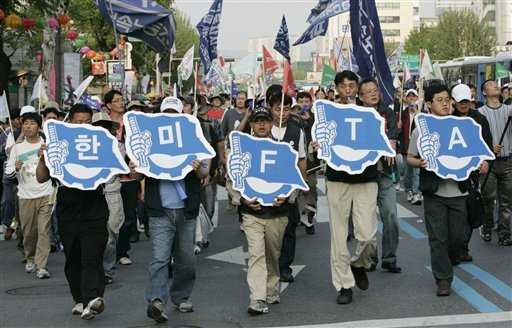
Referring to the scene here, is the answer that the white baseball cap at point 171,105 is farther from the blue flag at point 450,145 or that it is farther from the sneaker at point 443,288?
the sneaker at point 443,288

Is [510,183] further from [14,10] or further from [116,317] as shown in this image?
[14,10]

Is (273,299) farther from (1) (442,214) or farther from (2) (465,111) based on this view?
(2) (465,111)

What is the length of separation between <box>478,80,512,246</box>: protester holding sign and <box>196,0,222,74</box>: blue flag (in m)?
7.62

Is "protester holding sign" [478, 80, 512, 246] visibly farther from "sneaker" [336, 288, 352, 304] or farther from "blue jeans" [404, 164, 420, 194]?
"blue jeans" [404, 164, 420, 194]

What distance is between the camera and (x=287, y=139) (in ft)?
28.1

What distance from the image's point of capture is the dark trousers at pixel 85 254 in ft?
24.3

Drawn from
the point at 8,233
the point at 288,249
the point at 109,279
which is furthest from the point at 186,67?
the point at 288,249

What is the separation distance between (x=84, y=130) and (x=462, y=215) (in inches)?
132

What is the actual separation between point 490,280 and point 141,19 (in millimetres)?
6980

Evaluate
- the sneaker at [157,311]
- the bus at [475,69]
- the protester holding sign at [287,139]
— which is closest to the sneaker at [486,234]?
the protester holding sign at [287,139]

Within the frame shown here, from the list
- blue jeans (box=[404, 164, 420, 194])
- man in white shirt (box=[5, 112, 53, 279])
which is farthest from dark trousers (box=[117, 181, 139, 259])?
blue jeans (box=[404, 164, 420, 194])

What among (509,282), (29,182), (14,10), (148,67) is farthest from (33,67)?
(509,282)

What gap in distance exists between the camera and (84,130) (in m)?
7.54

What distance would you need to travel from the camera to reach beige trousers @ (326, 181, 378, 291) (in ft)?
26.0
